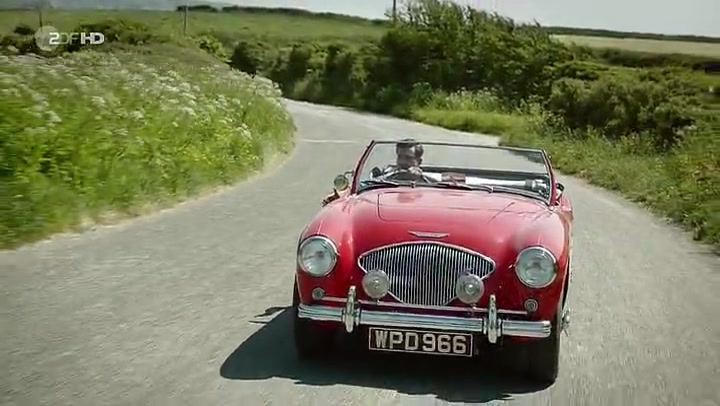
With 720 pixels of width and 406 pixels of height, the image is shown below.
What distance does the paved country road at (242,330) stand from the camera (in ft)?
21.0

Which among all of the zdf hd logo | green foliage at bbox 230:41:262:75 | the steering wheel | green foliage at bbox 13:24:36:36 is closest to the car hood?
the steering wheel

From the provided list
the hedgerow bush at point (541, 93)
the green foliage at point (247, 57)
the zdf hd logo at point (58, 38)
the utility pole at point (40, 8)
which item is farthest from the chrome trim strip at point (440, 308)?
the green foliage at point (247, 57)

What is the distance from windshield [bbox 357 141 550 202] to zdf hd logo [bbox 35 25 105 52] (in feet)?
68.5

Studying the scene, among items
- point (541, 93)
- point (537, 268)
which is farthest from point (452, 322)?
point (541, 93)

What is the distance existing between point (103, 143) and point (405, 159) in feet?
25.7

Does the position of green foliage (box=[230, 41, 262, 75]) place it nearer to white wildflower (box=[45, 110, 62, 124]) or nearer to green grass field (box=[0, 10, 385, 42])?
green grass field (box=[0, 10, 385, 42])

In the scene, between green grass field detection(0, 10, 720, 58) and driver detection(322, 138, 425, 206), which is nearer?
driver detection(322, 138, 425, 206)

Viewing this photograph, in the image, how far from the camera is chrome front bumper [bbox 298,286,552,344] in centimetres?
645

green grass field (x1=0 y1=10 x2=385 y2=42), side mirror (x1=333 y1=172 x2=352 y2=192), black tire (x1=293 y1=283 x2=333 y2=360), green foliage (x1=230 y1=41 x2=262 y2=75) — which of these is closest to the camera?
black tire (x1=293 y1=283 x2=333 y2=360)

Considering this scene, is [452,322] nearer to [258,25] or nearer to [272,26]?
[258,25]

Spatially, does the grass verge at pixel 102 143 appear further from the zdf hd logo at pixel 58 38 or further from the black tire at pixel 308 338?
the zdf hd logo at pixel 58 38

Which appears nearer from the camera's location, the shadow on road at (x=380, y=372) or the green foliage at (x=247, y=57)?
the shadow on road at (x=380, y=372)

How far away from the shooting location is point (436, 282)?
6.63 meters

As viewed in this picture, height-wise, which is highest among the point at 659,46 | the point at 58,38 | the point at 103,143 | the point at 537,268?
the point at 537,268
